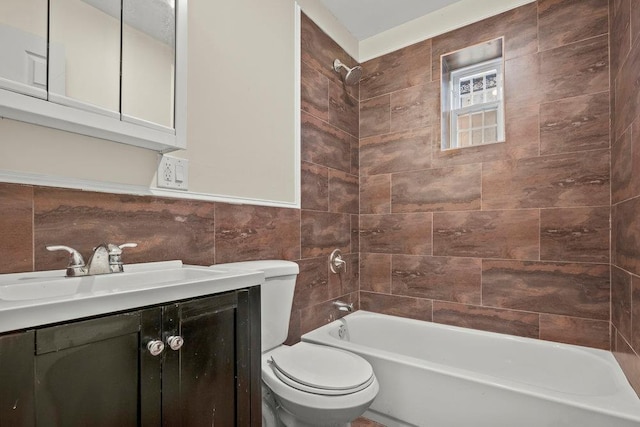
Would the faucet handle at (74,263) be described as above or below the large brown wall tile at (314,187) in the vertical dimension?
below

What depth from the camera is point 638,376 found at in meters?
1.31

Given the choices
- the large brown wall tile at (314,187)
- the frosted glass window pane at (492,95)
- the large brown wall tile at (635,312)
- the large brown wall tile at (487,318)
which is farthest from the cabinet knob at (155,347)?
the frosted glass window pane at (492,95)

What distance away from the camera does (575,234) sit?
1.88 metres

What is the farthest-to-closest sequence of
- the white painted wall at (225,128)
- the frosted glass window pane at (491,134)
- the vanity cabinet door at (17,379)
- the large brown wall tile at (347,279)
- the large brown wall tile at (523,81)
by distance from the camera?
the large brown wall tile at (347,279) → the frosted glass window pane at (491,134) → the large brown wall tile at (523,81) → the white painted wall at (225,128) → the vanity cabinet door at (17,379)

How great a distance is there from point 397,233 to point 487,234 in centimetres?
63

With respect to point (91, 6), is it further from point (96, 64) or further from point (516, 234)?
point (516, 234)

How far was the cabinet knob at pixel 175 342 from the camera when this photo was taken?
82 centimetres

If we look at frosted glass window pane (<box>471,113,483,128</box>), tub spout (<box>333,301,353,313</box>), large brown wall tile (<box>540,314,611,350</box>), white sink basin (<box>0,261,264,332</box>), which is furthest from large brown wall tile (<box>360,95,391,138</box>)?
white sink basin (<box>0,261,264,332</box>)

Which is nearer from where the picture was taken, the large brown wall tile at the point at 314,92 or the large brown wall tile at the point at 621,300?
the large brown wall tile at the point at 621,300

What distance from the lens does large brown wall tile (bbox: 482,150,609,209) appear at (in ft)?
6.00

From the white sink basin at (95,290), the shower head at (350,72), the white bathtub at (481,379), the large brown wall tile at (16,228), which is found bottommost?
the white bathtub at (481,379)

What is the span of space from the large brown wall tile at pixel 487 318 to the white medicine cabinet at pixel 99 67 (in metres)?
2.04

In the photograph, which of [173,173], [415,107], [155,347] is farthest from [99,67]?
[415,107]

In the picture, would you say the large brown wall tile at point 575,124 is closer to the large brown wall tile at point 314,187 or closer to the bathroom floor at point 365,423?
the large brown wall tile at point 314,187
